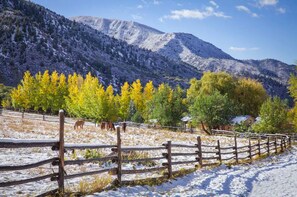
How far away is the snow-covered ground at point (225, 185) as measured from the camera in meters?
12.2

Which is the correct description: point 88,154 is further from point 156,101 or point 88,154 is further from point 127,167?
point 156,101

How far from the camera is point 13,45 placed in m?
190

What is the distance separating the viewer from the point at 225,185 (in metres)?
14.9

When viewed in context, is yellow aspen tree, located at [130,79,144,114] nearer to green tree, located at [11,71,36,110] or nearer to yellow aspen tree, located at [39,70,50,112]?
yellow aspen tree, located at [39,70,50,112]

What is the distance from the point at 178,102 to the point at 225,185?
46301mm

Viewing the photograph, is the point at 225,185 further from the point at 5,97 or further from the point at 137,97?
the point at 5,97

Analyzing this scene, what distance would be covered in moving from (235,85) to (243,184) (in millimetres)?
60888

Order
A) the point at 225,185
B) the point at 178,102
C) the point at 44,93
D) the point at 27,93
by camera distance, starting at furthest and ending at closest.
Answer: the point at 27,93 → the point at 44,93 → the point at 178,102 → the point at 225,185

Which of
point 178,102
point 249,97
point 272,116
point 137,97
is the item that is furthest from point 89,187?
point 137,97

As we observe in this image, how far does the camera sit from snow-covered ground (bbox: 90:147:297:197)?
40.1 feet

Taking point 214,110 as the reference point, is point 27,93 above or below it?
above

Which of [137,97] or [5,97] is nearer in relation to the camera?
[137,97]

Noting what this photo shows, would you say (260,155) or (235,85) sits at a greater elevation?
(235,85)

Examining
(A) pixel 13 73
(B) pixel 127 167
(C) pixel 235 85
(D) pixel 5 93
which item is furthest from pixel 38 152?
(A) pixel 13 73
